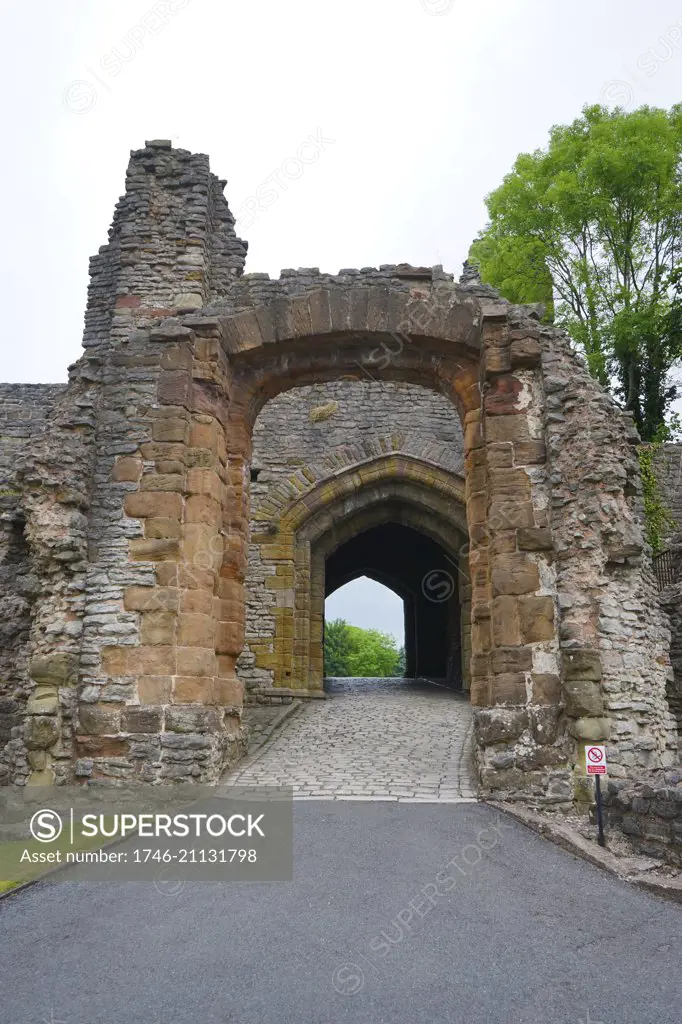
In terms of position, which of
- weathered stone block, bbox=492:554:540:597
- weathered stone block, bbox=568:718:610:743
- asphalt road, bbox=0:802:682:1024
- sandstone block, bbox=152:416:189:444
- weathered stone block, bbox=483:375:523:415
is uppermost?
weathered stone block, bbox=483:375:523:415

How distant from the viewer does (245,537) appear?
8.52 metres

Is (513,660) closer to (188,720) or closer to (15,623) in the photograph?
(188,720)

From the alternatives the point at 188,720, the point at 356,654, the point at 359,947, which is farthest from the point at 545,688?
the point at 356,654

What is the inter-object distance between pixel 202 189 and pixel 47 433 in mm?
7696

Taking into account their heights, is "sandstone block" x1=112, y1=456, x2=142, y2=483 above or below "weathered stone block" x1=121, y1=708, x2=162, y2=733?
above

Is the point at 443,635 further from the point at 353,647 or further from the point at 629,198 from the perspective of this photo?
the point at 353,647

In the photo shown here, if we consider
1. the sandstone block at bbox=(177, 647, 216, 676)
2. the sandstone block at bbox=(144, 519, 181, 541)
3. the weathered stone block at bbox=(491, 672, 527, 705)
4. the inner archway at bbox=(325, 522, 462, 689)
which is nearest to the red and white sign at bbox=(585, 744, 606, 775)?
the weathered stone block at bbox=(491, 672, 527, 705)

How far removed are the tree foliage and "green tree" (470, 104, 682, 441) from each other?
2243 centimetres

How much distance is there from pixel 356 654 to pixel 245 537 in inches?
1363

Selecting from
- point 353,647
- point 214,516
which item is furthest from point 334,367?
point 353,647

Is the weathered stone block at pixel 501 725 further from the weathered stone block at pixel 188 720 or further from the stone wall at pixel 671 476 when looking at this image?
the stone wall at pixel 671 476

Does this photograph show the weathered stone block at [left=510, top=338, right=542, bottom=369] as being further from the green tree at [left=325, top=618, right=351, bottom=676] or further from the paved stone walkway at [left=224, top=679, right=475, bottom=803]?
the green tree at [left=325, top=618, right=351, bottom=676]

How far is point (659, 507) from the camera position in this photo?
47.5ft

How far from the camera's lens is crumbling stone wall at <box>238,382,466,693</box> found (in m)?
13.9
